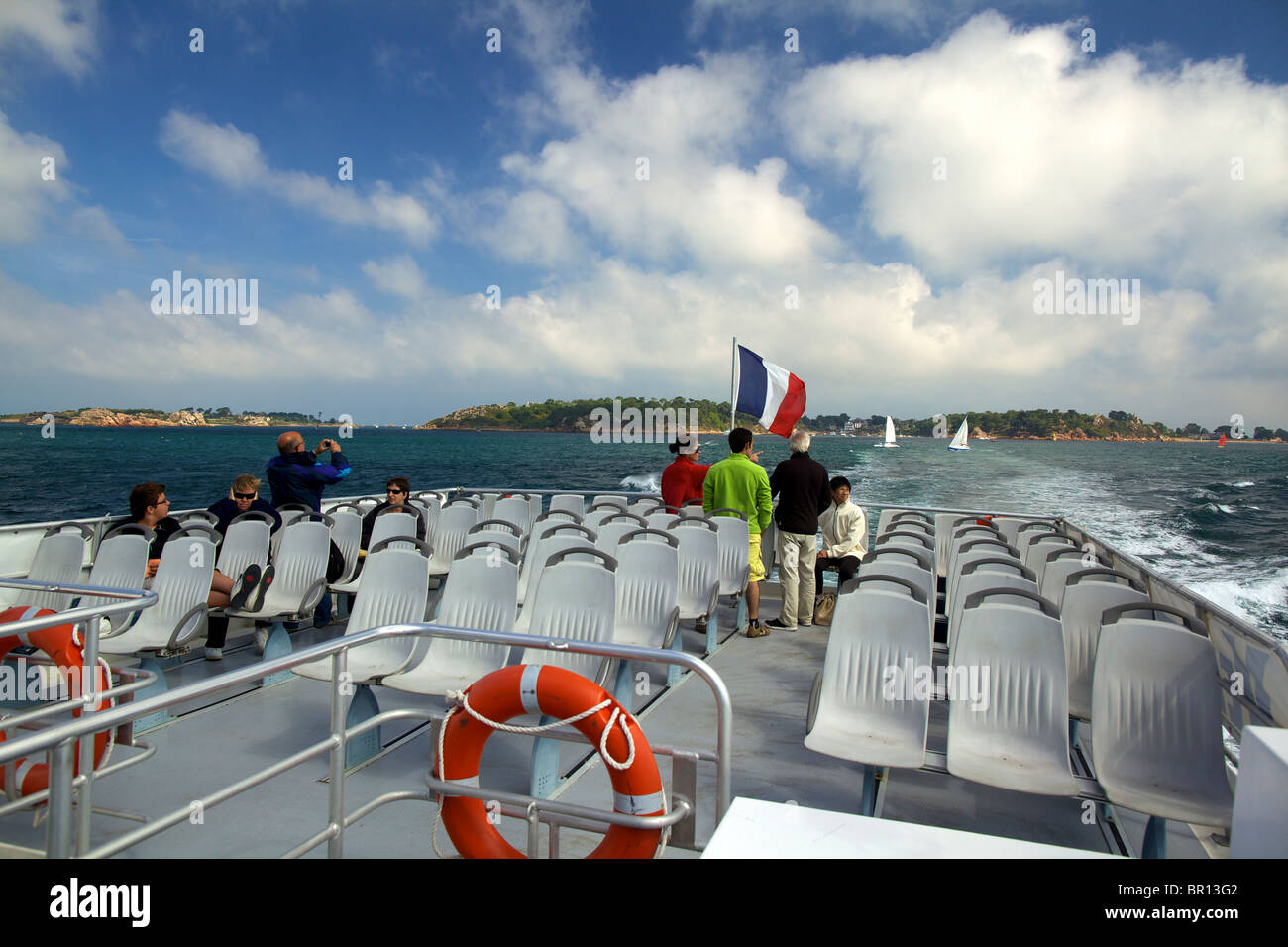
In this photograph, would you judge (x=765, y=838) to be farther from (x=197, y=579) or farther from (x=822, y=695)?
(x=197, y=579)

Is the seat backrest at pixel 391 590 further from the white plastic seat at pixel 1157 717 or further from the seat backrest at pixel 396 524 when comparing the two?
the white plastic seat at pixel 1157 717

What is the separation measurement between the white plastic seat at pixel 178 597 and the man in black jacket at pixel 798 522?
449 cm

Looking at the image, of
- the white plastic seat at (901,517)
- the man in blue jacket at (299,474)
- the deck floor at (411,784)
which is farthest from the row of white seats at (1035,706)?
the man in blue jacket at (299,474)

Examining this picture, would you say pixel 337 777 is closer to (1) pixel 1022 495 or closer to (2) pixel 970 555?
(2) pixel 970 555

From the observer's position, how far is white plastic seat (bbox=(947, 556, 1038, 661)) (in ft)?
13.8

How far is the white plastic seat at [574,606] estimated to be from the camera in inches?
152

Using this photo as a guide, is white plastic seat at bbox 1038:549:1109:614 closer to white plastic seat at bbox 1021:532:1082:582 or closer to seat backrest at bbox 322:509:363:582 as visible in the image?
white plastic seat at bbox 1021:532:1082:582

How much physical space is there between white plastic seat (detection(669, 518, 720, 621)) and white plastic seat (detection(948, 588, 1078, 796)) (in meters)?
2.37

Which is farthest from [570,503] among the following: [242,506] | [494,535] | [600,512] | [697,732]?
[697,732]

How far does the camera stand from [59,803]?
5.61ft
